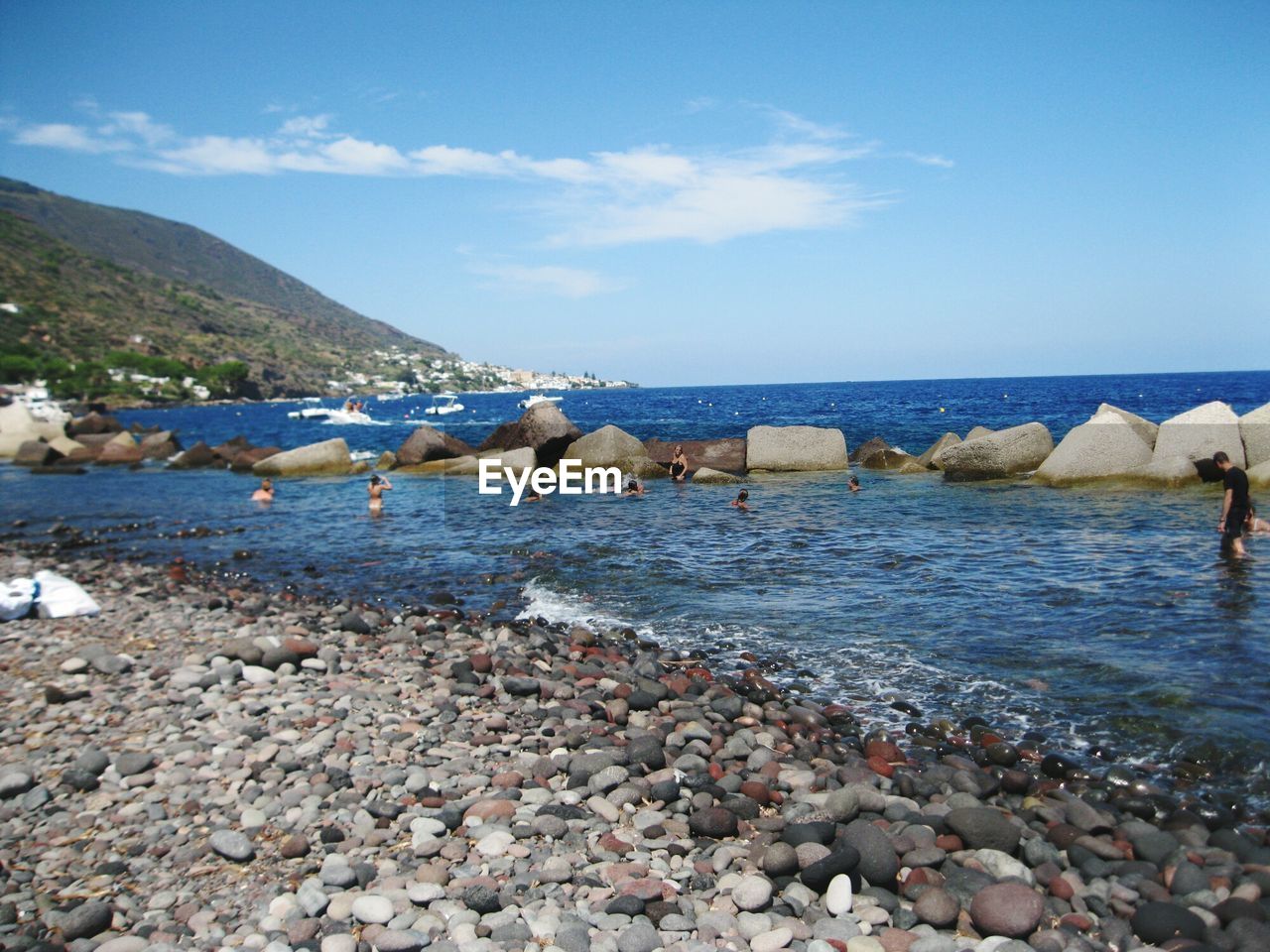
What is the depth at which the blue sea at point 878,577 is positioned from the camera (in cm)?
743

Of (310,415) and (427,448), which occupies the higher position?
(310,415)

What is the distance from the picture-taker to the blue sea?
7.43 metres

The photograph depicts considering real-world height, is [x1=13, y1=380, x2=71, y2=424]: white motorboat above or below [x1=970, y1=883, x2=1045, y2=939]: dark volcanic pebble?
above

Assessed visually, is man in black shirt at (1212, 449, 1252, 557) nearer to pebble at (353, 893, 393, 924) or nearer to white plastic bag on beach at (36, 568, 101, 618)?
pebble at (353, 893, 393, 924)

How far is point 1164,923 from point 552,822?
11.6 ft

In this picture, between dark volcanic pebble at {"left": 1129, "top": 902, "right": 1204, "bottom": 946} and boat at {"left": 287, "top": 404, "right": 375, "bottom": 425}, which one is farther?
boat at {"left": 287, "top": 404, "right": 375, "bottom": 425}

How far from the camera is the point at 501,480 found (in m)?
27.7

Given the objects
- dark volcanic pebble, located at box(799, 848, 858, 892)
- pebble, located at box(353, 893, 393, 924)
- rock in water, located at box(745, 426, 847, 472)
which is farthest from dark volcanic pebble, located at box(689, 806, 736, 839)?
rock in water, located at box(745, 426, 847, 472)

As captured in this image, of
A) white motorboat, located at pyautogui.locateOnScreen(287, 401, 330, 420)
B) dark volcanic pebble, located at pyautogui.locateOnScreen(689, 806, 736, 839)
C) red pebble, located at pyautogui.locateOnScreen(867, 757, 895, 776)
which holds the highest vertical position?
white motorboat, located at pyautogui.locateOnScreen(287, 401, 330, 420)

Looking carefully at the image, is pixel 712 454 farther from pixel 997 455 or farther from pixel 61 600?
pixel 61 600

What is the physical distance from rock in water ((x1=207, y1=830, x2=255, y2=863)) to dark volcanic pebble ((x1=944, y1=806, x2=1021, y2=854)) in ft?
14.9

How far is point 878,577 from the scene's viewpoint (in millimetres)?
12422

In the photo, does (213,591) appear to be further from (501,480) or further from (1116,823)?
(501,480)

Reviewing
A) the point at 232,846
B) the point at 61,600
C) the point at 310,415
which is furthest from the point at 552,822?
the point at 310,415
